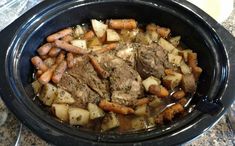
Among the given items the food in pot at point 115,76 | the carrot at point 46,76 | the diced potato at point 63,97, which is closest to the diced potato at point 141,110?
the food in pot at point 115,76

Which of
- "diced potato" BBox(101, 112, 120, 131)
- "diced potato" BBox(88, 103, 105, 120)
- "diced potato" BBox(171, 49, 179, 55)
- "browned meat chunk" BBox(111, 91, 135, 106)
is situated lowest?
"diced potato" BBox(101, 112, 120, 131)

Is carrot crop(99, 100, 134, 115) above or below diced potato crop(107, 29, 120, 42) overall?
below

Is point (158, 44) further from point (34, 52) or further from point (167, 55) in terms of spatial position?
point (34, 52)

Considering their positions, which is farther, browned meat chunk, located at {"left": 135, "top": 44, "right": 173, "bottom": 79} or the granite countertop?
browned meat chunk, located at {"left": 135, "top": 44, "right": 173, "bottom": 79}

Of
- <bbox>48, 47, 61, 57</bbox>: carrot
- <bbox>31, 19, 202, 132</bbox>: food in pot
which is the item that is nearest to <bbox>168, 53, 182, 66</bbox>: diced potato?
<bbox>31, 19, 202, 132</bbox>: food in pot

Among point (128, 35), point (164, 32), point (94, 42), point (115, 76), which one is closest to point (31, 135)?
point (115, 76)

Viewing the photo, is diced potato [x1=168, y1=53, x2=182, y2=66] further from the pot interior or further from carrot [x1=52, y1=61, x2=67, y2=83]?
carrot [x1=52, y1=61, x2=67, y2=83]

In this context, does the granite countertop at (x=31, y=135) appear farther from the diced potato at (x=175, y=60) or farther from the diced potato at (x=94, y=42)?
the diced potato at (x=94, y=42)
